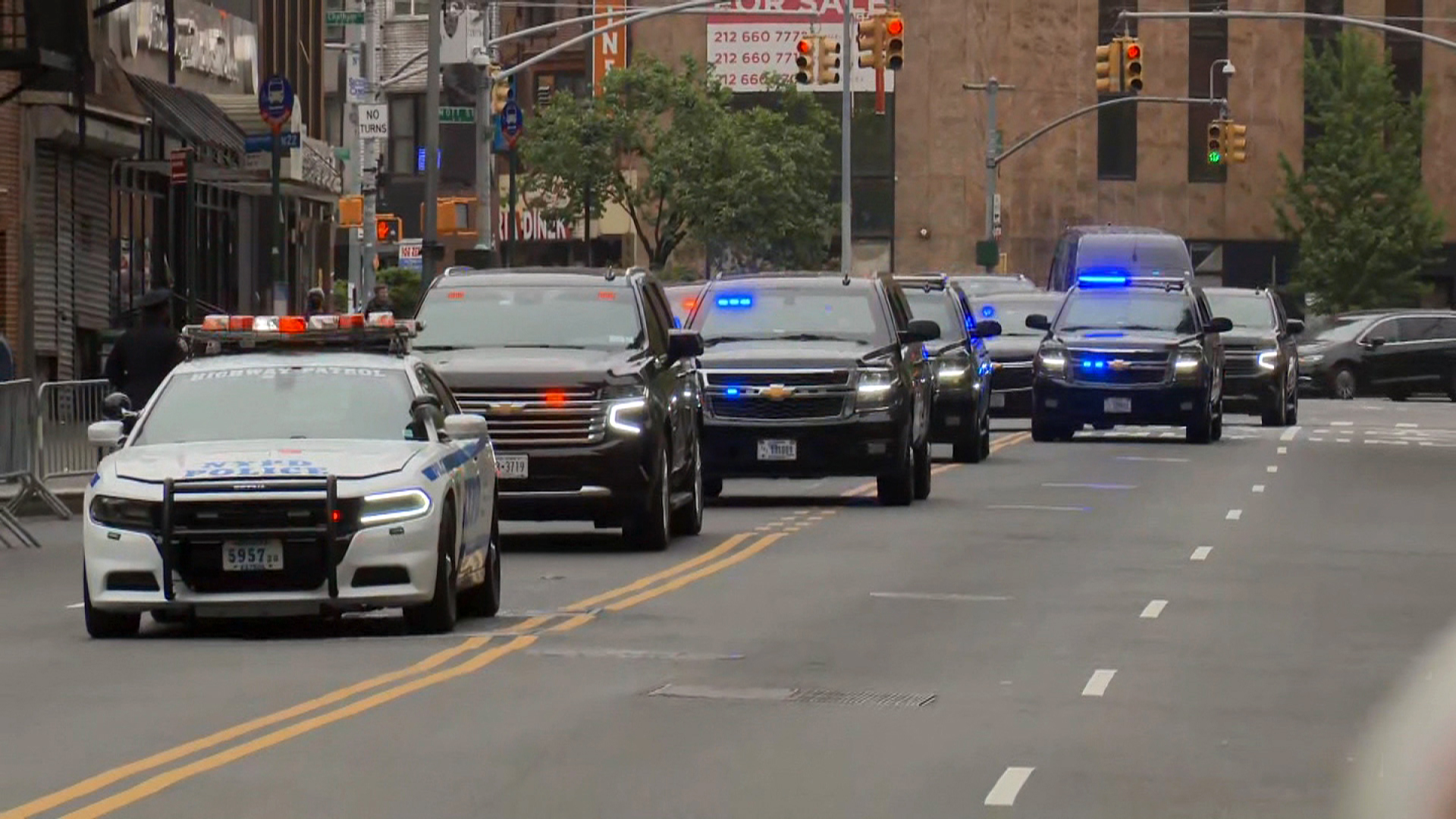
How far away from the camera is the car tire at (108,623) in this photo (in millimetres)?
15055

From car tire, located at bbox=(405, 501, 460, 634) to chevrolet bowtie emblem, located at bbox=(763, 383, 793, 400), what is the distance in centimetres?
1022

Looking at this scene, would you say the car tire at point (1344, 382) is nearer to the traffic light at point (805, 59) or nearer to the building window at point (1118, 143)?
the traffic light at point (805, 59)

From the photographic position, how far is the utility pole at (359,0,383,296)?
43625 mm

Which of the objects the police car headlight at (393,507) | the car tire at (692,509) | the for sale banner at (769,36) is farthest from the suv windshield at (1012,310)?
the for sale banner at (769,36)

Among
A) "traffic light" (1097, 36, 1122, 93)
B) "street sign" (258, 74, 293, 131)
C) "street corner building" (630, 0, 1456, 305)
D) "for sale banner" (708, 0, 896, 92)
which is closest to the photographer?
"street sign" (258, 74, 293, 131)

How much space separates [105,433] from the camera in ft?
51.6

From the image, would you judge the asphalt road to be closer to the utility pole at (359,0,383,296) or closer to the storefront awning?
the storefront awning

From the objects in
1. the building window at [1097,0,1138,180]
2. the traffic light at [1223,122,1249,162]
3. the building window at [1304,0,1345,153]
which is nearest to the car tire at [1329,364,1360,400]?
the traffic light at [1223,122,1249,162]

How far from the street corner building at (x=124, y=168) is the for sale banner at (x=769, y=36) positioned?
34246 millimetres

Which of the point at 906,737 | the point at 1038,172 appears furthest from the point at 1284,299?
the point at 906,737

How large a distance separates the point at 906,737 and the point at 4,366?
17159mm

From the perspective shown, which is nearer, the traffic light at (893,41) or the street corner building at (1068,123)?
the traffic light at (893,41)

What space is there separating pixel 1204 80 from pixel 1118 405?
52007 mm

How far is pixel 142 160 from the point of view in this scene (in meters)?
41.2
